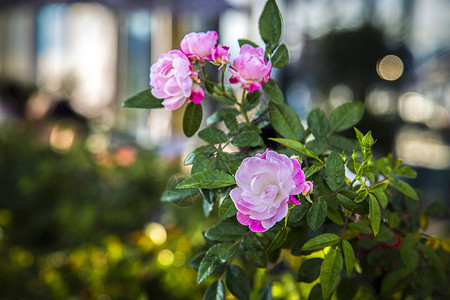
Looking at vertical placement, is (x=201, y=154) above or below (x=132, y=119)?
above

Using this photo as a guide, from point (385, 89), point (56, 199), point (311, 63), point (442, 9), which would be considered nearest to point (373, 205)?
point (56, 199)

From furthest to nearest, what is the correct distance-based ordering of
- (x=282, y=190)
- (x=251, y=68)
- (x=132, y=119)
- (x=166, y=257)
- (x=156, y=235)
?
1. (x=132, y=119)
2. (x=156, y=235)
3. (x=166, y=257)
4. (x=251, y=68)
5. (x=282, y=190)

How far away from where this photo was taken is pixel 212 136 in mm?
606

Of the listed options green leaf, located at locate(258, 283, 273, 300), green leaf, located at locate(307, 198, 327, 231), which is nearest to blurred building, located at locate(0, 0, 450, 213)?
green leaf, located at locate(258, 283, 273, 300)

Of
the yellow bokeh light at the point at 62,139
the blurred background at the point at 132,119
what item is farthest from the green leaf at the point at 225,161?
the yellow bokeh light at the point at 62,139

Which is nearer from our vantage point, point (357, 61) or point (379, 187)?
point (379, 187)

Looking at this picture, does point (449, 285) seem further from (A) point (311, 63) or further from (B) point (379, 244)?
(A) point (311, 63)

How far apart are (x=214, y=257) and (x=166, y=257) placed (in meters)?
0.65

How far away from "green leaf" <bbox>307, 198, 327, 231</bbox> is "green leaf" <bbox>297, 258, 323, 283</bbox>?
0.13 meters

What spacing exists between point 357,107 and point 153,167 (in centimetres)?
145

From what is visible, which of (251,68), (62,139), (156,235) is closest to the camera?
(251,68)

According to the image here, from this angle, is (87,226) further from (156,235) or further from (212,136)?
(212,136)

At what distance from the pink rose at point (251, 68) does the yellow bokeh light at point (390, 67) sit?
3.12m

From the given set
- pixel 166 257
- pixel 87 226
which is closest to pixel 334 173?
pixel 166 257
